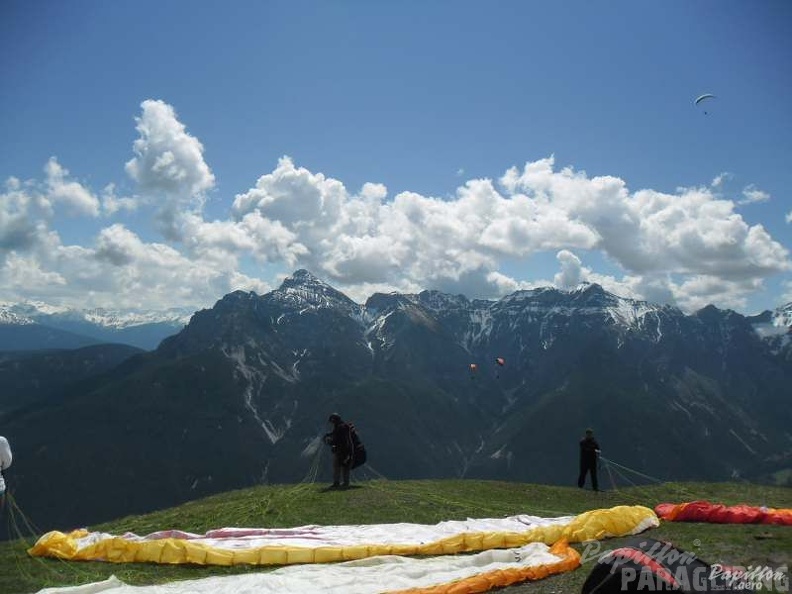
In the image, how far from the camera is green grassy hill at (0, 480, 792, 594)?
16938mm

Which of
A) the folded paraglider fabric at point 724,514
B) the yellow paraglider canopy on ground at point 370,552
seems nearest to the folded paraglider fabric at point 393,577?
the yellow paraglider canopy on ground at point 370,552

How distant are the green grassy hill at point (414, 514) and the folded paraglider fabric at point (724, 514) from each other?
0.68 m

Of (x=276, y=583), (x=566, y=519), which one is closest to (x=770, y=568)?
(x=566, y=519)

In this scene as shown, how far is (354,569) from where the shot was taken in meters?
17.5

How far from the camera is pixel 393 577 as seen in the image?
16.2 metres

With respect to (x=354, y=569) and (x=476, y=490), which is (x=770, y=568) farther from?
(x=476, y=490)

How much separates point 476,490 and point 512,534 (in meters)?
14.6

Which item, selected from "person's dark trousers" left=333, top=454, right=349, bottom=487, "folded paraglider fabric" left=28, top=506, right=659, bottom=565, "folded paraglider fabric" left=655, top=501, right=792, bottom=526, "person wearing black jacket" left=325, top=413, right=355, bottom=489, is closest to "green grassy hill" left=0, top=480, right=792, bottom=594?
"folded paraglider fabric" left=28, top=506, right=659, bottom=565

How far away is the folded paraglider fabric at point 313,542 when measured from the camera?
19.2 metres

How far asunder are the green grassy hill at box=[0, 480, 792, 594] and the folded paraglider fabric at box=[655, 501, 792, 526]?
26.8 inches

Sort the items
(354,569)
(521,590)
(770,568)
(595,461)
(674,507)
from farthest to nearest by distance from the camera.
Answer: (595,461), (674,507), (354,569), (521,590), (770,568)

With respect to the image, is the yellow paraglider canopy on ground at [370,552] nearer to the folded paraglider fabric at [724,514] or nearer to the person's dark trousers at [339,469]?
the folded paraglider fabric at [724,514]

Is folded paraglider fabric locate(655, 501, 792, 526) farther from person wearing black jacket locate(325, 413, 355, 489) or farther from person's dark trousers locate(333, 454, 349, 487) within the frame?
person's dark trousers locate(333, 454, 349, 487)

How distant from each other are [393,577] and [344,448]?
1617 centimetres
